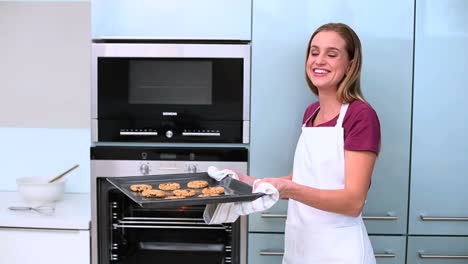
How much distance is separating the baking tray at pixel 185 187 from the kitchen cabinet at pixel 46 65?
85 cm

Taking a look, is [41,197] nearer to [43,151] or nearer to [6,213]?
[6,213]

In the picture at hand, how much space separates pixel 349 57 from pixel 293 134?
42 cm

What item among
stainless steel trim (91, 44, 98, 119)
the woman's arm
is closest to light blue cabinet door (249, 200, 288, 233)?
the woman's arm

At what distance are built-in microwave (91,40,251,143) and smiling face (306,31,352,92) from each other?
36 cm

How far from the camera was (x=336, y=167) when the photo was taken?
1.46 meters

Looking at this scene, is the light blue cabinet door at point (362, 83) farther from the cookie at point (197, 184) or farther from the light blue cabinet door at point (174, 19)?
the cookie at point (197, 184)

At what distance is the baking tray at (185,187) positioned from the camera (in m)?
1.28

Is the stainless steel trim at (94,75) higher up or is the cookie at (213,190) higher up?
the stainless steel trim at (94,75)

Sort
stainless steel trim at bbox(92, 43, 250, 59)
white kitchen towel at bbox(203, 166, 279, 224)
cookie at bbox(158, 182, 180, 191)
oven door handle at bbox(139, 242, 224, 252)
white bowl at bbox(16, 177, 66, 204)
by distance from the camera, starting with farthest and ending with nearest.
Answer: white bowl at bbox(16, 177, 66, 204) < oven door handle at bbox(139, 242, 224, 252) < stainless steel trim at bbox(92, 43, 250, 59) < cookie at bbox(158, 182, 180, 191) < white kitchen towel at bbox(203, 166, 279, 224)

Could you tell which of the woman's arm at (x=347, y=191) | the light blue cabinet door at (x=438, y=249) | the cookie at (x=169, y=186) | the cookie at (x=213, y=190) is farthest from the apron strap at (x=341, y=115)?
the light blue cabinet door at (x=438, y=249)

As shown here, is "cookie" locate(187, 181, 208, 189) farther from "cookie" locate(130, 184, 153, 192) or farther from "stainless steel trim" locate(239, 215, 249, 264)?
"stainless steel trim" locate(239, 215, 249, 264)

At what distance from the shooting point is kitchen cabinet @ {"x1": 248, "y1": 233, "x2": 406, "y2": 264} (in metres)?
1.81

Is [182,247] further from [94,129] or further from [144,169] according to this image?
[94,129]

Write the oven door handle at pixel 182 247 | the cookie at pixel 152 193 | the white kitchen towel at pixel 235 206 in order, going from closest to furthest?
the white kitchen towel at pixel 235 206, the cookie at pixel 152 193, the oven door handle at pixel 182 247
